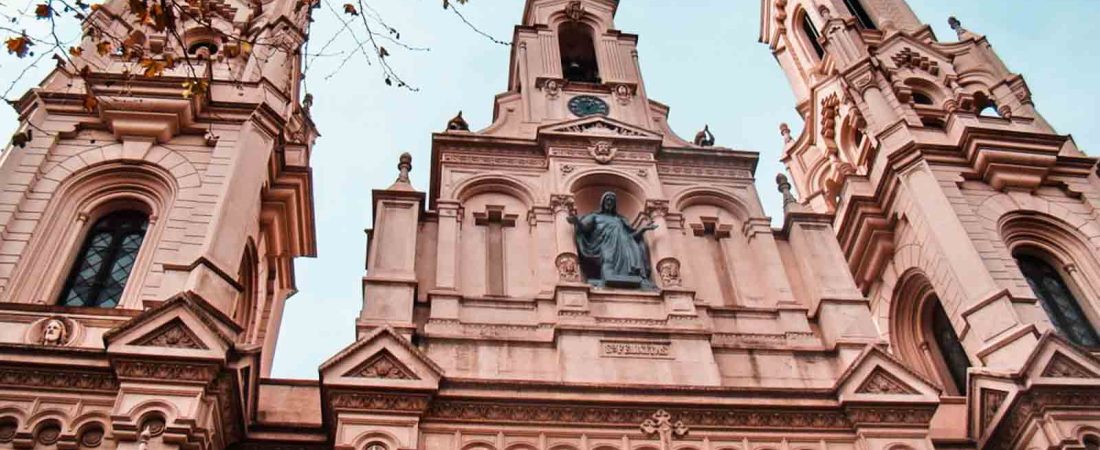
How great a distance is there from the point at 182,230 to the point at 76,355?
3.40m

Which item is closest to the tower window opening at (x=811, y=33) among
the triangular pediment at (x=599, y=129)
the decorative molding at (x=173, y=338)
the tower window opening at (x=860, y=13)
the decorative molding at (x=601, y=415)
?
the tower window opening at (x=860, y=13)

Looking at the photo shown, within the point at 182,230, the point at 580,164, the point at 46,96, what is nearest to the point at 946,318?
the point at 580,164

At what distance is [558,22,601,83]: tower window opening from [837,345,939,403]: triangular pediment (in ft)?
40.0

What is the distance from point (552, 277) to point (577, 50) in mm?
10455

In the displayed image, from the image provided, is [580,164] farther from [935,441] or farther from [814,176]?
[814,176]

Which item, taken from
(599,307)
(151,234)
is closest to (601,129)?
(599,307)

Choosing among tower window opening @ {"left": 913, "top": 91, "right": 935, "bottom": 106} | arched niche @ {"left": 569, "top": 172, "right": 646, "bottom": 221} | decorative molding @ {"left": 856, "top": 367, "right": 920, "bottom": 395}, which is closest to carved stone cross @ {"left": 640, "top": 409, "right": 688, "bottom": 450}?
decorative molding @ {"left": 856, "top": 367, "right": 920, "bottom": 395}

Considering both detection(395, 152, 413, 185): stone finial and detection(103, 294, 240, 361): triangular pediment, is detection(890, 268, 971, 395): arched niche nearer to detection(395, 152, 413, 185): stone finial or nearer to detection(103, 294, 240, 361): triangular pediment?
detection(395, 152, 413, 185): stone finial

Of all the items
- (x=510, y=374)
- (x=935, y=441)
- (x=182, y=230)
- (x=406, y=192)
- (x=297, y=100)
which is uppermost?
(x=297, y=100)

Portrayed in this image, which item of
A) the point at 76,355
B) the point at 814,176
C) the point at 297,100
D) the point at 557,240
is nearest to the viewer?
the point at 76,355

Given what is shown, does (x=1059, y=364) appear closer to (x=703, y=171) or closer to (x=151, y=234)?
(x=703, y=171)

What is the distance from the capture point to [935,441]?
1522 cm

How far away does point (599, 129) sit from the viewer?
69.4ft

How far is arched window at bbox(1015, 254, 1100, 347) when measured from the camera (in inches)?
716
